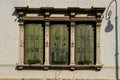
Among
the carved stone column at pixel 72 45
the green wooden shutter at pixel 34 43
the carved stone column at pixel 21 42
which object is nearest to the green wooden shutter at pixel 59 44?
the carved stone column at pixel 72 45

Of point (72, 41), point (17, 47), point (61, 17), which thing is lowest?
point (17, 47)

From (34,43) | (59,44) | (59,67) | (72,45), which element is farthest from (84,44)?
(34,43)

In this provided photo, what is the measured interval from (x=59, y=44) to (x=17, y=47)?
236 cm

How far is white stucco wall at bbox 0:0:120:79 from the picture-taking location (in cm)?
3209

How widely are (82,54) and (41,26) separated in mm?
2785

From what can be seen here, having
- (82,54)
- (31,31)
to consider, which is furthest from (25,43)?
(82,54)

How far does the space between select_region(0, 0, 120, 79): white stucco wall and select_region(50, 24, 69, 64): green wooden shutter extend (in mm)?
718

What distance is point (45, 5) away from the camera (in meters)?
32.6

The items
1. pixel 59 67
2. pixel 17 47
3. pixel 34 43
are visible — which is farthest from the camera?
pixel 34 43

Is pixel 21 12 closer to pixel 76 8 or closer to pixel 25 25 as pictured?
pixel 25 25

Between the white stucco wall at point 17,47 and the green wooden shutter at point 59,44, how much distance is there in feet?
2.36

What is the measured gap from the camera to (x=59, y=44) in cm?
3253

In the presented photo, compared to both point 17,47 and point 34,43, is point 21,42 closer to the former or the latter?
point 17,47

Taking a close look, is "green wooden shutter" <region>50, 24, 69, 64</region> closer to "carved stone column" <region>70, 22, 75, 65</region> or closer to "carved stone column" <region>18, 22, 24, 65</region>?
Result: "carved stone column" <region>70, 22, 75, 65</region>
